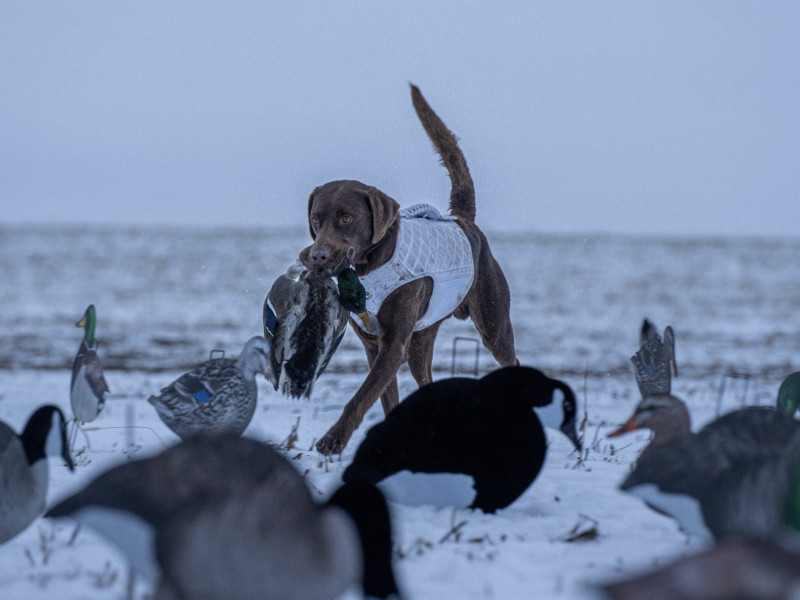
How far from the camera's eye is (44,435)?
2.09 meters

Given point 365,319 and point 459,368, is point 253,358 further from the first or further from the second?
point 459,368

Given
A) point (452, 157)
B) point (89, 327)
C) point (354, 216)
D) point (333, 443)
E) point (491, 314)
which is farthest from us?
point (452, 157)

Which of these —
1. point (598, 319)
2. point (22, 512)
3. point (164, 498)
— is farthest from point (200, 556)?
point (598, 319)

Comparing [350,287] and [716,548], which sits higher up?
[350,287]

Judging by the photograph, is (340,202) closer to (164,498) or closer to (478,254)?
(478,254)

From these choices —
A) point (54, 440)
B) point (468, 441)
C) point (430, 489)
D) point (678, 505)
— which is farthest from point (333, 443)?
point (678, 505)

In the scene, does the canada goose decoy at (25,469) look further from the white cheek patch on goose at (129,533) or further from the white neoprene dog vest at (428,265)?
the white neoprene dog vest at (428,265)

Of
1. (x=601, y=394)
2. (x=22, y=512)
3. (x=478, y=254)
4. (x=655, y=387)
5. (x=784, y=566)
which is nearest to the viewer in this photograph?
(x=784, y=566)

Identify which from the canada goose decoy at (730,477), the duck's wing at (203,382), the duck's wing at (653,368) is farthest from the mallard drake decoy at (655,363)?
the duck's wing at (203,382)

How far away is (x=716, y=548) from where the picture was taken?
1303 mm

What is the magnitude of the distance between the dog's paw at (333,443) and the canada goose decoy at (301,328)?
10.1 inches

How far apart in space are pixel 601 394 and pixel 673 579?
5.60 m

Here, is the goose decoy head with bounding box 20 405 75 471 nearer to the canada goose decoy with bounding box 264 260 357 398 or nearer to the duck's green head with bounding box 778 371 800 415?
the canada goose decoy with bounding box 264 260 357 398

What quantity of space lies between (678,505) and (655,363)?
1.81 m
